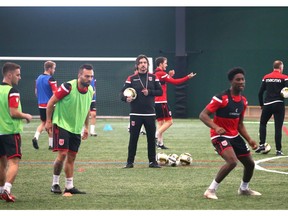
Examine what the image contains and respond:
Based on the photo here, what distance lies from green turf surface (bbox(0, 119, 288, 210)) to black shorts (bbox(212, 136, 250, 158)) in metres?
0.64

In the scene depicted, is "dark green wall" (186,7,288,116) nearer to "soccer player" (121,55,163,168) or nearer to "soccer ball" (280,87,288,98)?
"soccer ball" (280,87,288,98)

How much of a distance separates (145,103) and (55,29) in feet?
60.6

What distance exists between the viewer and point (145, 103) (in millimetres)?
13773

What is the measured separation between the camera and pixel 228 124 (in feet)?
32.8

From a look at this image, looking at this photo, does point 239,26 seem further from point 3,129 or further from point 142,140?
point 3,129

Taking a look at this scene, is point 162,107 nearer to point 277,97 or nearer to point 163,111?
point 163,111

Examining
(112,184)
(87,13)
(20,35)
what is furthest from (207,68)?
(112,184)

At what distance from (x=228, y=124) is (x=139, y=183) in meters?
2.20

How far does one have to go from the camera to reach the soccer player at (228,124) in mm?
9844

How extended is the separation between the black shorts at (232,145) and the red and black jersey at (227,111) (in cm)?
6

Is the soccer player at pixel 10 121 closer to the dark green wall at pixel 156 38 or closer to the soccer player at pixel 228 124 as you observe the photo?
the soccer player at pixel 228 124

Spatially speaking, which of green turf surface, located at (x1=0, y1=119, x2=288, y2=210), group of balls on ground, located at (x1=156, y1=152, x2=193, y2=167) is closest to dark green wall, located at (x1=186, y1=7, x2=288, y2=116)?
green turf surface, located at (x1=0, y1=119, x2=288, y2=210)

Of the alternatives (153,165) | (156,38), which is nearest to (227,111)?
(153,165)

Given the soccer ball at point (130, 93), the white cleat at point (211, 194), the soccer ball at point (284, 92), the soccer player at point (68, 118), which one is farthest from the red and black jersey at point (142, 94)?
the white cleat at point (211, 194)
